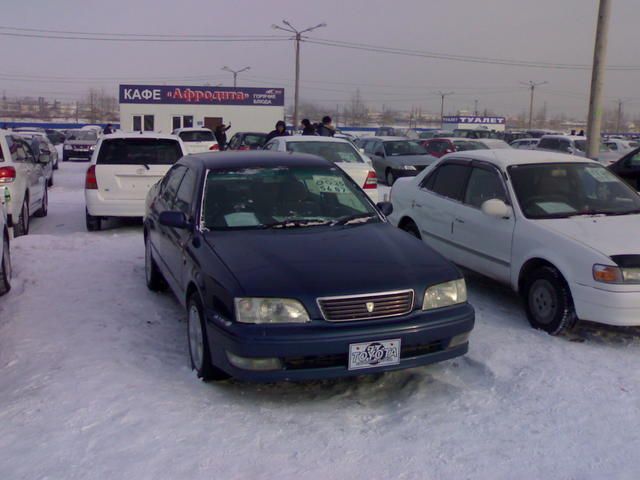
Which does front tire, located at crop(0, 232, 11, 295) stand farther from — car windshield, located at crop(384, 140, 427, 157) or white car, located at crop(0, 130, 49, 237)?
car windshield, located at crop(384, 140, 427, 157)

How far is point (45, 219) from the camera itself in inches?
498

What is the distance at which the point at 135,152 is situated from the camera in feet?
35.0

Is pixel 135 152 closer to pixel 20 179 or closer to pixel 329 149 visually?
pixel 20 179

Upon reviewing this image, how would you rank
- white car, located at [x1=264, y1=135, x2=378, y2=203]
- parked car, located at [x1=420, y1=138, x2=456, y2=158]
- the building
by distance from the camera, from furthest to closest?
the building
parked car, located at [x1=420, y1=138, x2=456, y2=158]
white car, located at [x1=264, y1=135, x2=378, y2=203]

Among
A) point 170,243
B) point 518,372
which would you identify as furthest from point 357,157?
point 518,372

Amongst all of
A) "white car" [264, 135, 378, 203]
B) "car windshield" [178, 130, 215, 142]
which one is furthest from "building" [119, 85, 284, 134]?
"white car" [264, 135, 378, 203]

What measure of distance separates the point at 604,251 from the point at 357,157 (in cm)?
746

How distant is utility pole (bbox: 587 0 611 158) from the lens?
41.3 ft

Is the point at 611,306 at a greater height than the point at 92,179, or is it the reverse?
the point at 92,179

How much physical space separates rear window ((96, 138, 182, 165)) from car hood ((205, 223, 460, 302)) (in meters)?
6.10

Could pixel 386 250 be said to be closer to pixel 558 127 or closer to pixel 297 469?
pixel 297 469

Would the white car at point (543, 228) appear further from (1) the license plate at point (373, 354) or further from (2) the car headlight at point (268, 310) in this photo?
(2) the car headlight at point (268, 310)

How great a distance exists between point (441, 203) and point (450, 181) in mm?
269

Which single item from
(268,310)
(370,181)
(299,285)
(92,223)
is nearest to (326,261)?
(299,285)
